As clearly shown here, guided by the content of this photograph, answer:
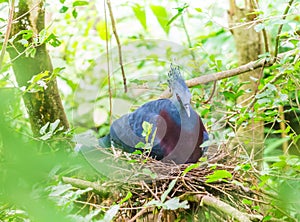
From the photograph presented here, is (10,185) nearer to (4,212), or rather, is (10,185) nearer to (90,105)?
(4,212)

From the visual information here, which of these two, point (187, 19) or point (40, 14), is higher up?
point (40, 14)

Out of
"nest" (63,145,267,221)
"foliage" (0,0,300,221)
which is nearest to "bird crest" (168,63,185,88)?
"foliage" (0,0,300,221)

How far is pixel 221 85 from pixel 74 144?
750 millimetres

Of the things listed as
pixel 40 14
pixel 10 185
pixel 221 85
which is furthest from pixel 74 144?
pixel 10 185

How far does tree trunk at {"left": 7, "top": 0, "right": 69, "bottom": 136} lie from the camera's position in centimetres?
203

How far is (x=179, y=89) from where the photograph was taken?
83.4 inches

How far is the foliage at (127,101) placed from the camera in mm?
541

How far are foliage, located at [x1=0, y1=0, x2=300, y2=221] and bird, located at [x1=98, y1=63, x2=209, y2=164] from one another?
71mm

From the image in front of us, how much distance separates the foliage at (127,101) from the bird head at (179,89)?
4.9 inches

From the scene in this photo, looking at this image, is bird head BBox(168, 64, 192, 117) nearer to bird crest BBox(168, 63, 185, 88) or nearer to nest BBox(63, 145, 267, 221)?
bird crest BBox(168, 63, 185, 88)

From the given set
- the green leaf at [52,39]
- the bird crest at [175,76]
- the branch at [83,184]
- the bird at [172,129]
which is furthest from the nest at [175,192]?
the green leaf at [52,39]

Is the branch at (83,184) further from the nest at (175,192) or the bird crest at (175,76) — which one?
the bird crest at (175,76)

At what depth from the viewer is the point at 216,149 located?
234 cm

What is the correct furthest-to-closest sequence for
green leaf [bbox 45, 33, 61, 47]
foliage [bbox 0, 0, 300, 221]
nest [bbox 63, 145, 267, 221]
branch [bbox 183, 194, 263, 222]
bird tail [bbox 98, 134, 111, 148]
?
bird tail [bbox 98, 134, 111, 148] < nest [bbox 63, 145, 267, 221] < green leaf [bbox 45, 33, 61, 47] < branch [bbox 183, 194, 263, 222] < foliage [bbox 0, 0, 300, 221]
